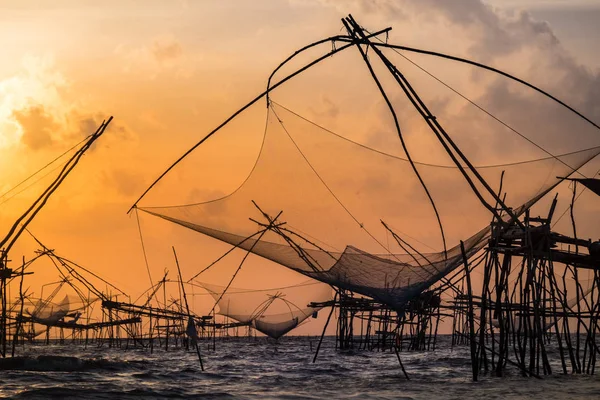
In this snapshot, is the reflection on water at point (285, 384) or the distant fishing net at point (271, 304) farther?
the distant fishing net at point (271, 304)

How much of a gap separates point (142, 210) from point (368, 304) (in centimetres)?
1487

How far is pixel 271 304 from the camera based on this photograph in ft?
125

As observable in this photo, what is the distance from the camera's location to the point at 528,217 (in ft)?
47.7

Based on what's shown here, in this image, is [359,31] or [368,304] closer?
[359,31]

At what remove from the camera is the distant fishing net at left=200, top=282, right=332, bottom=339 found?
107 feet

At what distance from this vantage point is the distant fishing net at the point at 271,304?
1286 inches

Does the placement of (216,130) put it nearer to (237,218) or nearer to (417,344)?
(237,218)

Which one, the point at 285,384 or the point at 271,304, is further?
the point at 271,304

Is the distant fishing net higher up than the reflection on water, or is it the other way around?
the distant fishing net

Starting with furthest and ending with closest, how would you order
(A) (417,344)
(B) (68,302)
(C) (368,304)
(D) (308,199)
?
(B) (68,302), (A) (417,344), (C) (368,304), (D) (308,199)

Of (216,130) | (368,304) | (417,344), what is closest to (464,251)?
(216,130)

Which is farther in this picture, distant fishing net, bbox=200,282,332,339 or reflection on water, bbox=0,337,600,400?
distant fishing net, bbox=200,282,332,339

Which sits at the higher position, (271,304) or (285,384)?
(271,304)

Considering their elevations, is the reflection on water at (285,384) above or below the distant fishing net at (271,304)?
below
